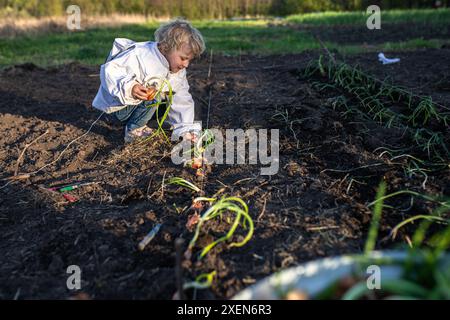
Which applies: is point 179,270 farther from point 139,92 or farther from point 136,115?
point 136,115

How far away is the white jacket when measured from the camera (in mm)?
3303

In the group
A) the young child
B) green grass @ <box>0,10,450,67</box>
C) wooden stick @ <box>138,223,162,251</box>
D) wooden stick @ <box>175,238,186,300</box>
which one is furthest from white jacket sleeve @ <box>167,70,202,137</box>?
green grass @ <box>0,10,450,67</box>

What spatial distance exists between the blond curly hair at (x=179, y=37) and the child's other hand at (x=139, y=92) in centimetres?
39

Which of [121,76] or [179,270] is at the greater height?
[121,76]

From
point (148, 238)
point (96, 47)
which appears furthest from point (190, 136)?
point (96, 47)

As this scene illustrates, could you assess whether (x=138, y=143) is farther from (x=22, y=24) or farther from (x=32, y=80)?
(x=22, y=24)

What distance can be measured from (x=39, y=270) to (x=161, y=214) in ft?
2.20

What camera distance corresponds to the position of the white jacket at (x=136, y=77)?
10.8ft

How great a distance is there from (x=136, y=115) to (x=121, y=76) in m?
0.44

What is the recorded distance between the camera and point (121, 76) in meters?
3.33

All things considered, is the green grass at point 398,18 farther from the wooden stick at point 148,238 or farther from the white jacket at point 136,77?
the wooden stick at point 148,238

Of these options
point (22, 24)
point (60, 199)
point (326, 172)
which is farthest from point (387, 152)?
point (22, 24)

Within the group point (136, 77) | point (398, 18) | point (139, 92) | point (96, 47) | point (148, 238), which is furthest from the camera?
point (398, 18)

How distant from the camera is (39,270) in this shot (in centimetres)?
200
